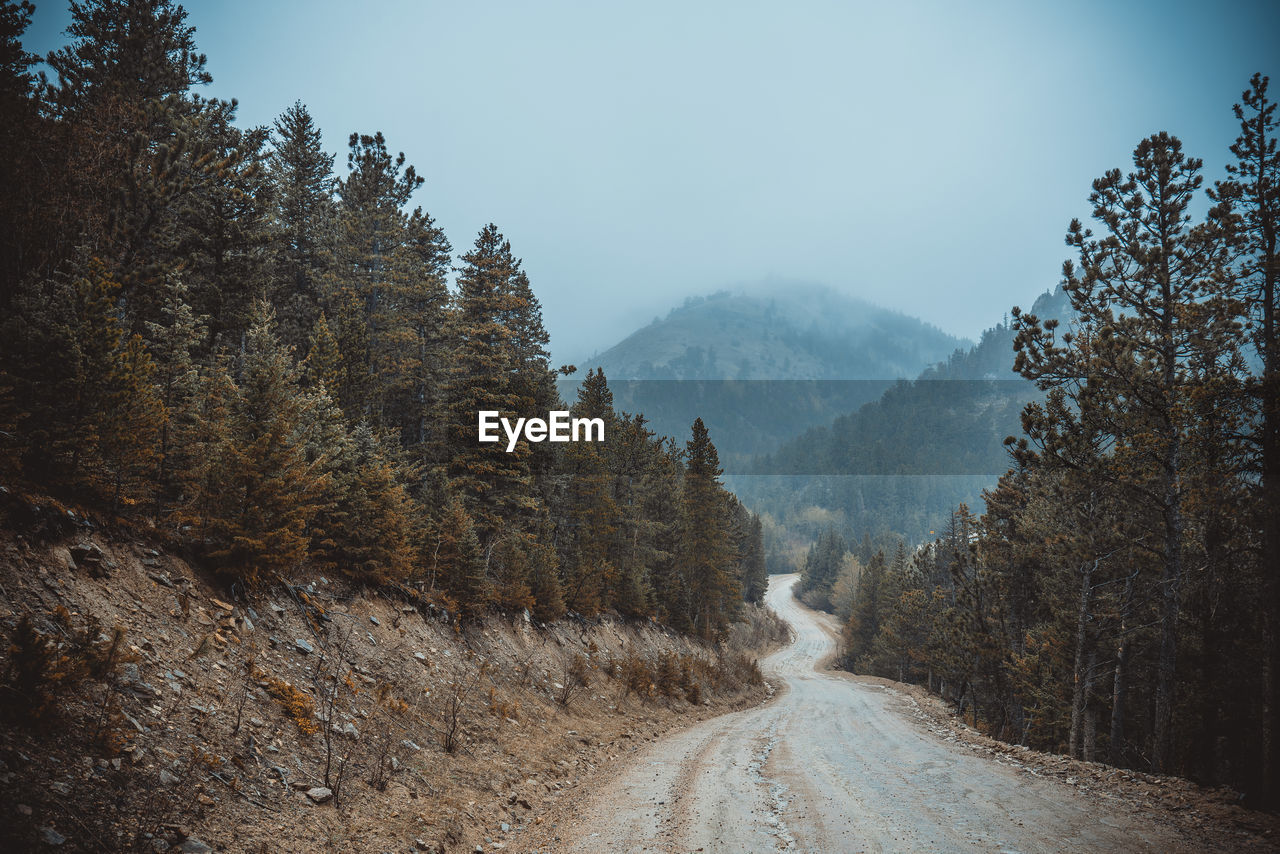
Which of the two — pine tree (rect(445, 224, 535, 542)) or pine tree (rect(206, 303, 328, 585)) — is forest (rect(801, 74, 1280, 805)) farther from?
pine tree (rect(445, 224, 535, 542))

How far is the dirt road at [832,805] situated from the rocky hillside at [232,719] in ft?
5.03

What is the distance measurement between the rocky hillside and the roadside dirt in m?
1.61

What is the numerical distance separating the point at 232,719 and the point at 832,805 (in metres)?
9.58

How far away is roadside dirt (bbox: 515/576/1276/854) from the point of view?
26.5ft

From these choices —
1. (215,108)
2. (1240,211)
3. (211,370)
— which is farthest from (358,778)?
(215,108)

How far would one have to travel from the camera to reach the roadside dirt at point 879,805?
8086 millimetres

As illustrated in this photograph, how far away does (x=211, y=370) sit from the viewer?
1598 centimetres

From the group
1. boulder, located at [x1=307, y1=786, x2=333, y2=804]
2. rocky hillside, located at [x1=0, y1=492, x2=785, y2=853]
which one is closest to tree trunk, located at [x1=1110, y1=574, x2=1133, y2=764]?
rocky hillside, located at [x1=0, y1=492, x2=785, y2=853]

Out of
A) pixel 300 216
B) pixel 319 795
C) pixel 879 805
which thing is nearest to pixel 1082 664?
pixel 879 805

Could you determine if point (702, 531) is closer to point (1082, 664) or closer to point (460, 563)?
point (1082, 664)

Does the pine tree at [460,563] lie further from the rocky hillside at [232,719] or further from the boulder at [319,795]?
the boulder at [319,795]

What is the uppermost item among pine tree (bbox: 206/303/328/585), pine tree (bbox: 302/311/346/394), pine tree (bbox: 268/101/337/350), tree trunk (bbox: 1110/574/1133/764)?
pine tree (bbox: 268/101/337/350)

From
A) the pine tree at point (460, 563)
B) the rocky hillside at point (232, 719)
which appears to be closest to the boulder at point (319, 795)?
the rocky hillside at point (232, 719)

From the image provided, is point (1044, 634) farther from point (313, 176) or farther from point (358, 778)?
point (313, 176)
